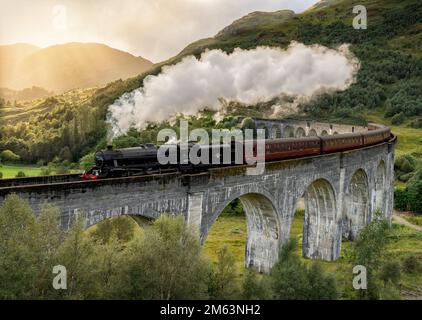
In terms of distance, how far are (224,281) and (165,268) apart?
121 inches

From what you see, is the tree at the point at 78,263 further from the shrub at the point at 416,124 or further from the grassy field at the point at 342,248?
the shrub at the point at 416,124

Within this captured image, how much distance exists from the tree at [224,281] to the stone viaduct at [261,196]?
345 cm

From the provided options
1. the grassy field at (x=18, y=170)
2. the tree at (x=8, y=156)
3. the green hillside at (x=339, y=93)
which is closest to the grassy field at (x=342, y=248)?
the grassy field at (x=18, y=170)

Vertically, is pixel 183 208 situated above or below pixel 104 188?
below

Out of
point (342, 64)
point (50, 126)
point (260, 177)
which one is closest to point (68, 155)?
point (50, 126)

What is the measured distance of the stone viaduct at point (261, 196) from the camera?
15.5 m

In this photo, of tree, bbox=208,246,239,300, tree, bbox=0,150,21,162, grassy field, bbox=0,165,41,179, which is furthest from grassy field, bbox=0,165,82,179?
tree, bbox=208,246,239,300

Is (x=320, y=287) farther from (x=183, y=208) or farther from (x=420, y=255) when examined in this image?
(x=420, y=255)

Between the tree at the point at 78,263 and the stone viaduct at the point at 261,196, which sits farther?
the stone viaduct at the point at 261,196

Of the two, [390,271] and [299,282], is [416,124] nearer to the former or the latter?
[390,271]

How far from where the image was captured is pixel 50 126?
3086 inches

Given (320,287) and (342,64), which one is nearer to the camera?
(320,287)

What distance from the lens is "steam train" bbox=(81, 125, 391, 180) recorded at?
694 inches
